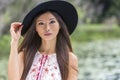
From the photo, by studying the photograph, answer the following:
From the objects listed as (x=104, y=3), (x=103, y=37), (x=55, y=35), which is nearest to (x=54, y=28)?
(x=55, y=35)

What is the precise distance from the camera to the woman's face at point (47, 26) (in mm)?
4652

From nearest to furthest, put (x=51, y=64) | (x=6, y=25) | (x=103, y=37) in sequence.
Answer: (x=51, y=64), (x=6, y=25), (x=103, y=37)

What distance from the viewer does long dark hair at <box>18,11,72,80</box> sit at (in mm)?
4625

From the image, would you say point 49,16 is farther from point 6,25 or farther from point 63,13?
point 6,25

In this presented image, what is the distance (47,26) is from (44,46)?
23cm

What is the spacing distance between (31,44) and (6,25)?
22.6 meters

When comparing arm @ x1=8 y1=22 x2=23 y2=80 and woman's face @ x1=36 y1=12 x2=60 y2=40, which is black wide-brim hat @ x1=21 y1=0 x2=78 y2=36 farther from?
arm @ x1=8 y1=22 x2=23 y2=80

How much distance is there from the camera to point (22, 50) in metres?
4.82

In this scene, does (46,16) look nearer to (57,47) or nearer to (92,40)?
(57,47)

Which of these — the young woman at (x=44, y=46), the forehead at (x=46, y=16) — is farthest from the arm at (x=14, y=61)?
the forehead at (x=46, y=16)

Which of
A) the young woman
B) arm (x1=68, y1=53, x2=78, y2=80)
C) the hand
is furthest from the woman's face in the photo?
arm (x1=68, y1=53, x2=78, y2=80)

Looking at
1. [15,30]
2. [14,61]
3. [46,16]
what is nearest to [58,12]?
[46,16]

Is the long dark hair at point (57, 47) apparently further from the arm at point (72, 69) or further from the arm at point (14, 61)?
the arm at point (14, 61)

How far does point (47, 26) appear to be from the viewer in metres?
4.64
